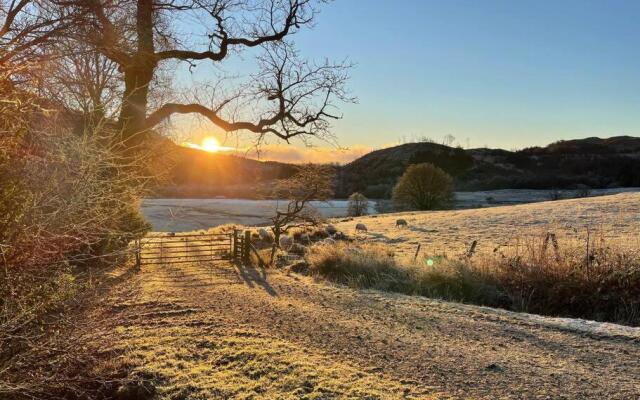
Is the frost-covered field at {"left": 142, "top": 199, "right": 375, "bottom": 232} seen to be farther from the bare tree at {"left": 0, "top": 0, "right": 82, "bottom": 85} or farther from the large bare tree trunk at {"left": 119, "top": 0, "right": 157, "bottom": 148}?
the bare tree at {"left": 0, "top": 0, "right": 82, "bottom": 85}

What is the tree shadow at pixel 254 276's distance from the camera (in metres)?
10.2

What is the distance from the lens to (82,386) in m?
5.34

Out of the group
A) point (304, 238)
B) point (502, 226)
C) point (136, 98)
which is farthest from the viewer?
point (502, 226)

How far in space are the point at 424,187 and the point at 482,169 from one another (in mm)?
67424

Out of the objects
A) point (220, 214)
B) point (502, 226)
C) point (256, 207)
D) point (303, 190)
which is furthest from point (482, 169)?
point (303, 190)

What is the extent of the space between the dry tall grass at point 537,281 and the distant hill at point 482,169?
232 feet

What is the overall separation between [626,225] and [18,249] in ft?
77.9

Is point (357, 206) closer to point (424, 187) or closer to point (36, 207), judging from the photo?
point (424, 187)

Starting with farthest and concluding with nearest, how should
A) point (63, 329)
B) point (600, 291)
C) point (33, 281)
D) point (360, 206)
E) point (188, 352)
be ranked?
point (360, 206), point (600, 291), point (188, 352), point (63, 329), point (33, 281)

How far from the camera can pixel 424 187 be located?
2162 inches

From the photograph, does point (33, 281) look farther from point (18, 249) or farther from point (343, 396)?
point (343, 396)

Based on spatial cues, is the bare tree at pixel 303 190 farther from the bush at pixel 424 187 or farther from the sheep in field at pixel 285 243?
the bush at pixel 424 187

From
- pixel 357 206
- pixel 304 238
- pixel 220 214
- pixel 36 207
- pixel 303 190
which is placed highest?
pixel 303 190

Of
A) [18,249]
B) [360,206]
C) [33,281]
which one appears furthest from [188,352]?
[360,206]
